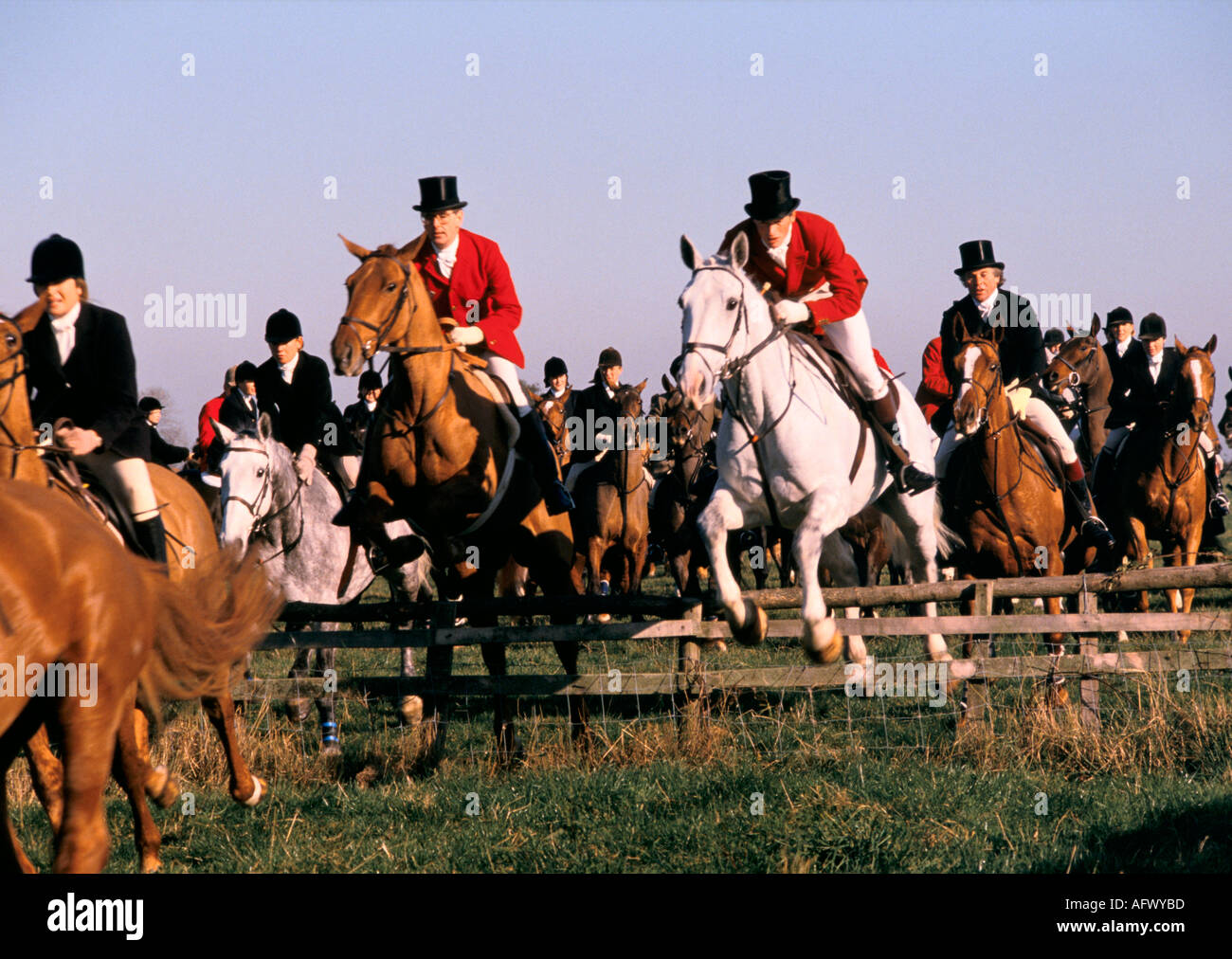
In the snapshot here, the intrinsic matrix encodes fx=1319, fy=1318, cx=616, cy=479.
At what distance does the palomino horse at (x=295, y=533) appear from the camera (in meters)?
9.91

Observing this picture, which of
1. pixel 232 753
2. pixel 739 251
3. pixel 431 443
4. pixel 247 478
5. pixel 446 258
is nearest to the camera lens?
pixel 232 753

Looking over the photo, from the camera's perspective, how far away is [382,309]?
841 centimetres

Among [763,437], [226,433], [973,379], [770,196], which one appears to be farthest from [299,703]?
[973,379]

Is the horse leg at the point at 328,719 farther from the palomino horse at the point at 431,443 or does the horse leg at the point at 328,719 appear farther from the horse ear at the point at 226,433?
the horse ear at the point at 226,433

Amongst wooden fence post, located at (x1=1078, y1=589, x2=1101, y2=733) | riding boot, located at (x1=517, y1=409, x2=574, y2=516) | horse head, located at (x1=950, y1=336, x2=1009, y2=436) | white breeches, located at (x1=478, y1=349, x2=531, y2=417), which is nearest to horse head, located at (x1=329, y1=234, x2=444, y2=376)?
white breeches, located at (x1=478, y1=349, x2=531, y2=417)

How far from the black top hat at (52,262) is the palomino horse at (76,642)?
262 centimetres

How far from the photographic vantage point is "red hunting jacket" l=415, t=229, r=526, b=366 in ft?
31.7

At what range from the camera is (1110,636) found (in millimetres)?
12898

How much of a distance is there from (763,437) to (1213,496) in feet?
26.9

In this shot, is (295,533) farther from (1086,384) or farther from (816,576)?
(1086,384)

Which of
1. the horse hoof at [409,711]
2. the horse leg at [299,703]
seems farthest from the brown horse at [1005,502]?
the horse leg at [299,703]

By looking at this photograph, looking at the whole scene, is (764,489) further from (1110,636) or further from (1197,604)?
(1197,604)

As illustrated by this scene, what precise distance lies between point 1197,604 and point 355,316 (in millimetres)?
10948
